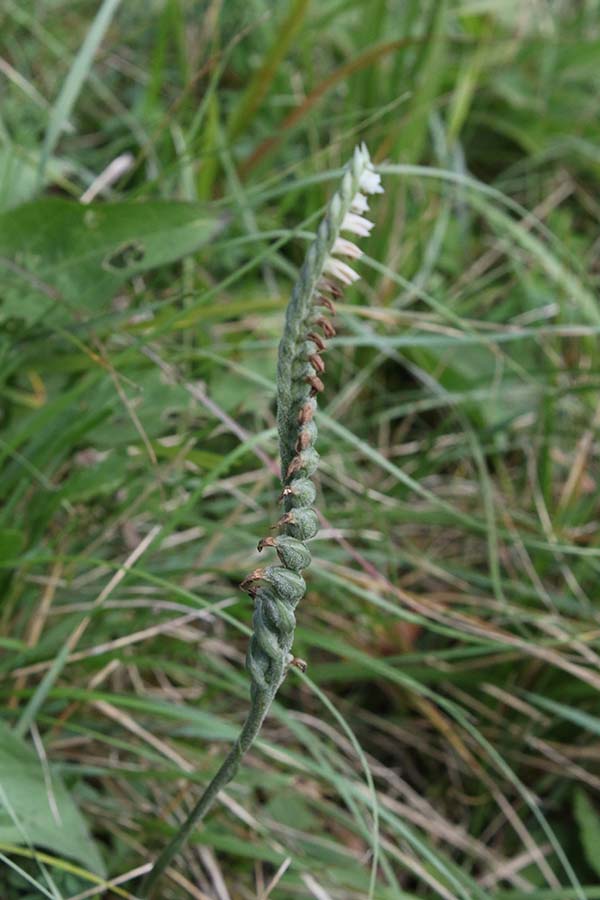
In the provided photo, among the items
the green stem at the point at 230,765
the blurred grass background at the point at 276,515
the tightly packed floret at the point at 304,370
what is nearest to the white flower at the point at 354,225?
the tightly packed floret at the point at 304,370

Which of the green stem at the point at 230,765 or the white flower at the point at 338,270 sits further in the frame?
the green stem at the point at 230,765

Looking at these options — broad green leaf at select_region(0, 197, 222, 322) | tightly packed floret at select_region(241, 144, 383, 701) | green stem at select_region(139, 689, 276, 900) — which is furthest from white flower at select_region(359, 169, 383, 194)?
broad green leaf at select_region(0, 197, 222, 322)

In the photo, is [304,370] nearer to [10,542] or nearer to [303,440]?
[303,440]

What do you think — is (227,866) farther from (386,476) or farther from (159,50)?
→ (159,50)

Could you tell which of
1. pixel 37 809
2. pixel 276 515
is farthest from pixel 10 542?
pixel 276 515

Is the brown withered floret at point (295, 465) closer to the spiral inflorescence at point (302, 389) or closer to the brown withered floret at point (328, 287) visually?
the spiral inflorescence at point (302, 389)

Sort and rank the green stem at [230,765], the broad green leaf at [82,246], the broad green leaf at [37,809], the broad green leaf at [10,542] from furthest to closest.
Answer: the broad green leaf at [82,246]
the broad green leaf at [10,542]
the broad green leaf at [37,809]
the green stem at [230,765]

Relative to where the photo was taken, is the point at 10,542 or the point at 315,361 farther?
the point at 10,542
